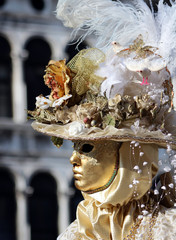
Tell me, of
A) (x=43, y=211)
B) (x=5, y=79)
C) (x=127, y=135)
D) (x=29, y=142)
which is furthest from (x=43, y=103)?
(x=5, y=79)

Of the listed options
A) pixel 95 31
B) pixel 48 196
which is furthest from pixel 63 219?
pixel 95 31

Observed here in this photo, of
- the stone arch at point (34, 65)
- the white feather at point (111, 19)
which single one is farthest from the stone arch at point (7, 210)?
the white feather at point (111, 19)

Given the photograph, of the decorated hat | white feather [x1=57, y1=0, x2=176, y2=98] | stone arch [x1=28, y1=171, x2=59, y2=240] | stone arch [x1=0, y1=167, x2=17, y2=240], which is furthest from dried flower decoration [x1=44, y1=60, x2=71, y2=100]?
stone arch [x1=0, y1=167, x2=17, y2=240]

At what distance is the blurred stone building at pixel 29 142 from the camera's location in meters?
11.8

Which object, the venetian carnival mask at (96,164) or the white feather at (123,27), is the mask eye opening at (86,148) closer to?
the venetian carnival mask at (96,164)

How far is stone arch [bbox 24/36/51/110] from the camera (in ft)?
40.5

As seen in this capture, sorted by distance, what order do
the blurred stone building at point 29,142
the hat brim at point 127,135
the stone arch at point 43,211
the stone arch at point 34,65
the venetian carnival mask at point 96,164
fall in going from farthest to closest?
the stone arch at point 34,65 < the blurred stone building at point 29,142 < the stone arch at point 43,211 < the venetian carnival mask at point 96,164 < the hat brim at point 127,135

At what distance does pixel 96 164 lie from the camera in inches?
147

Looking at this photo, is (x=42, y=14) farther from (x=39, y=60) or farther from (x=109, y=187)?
(x=109, y=187)

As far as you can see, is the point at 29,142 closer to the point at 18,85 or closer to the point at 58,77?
the point at 18,85

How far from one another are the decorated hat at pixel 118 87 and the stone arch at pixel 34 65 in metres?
8.35

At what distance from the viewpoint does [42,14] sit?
41.7ft

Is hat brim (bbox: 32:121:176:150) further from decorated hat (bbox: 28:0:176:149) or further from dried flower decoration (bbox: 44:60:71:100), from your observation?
dried flower decoration (bbox: 44:60:71:100)

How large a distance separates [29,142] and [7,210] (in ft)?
3.20
